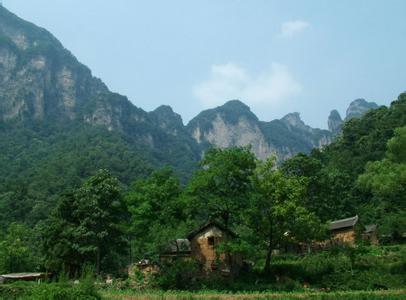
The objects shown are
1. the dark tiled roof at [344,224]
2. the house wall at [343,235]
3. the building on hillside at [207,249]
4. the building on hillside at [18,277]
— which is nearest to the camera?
the building on hillside at [18,277]

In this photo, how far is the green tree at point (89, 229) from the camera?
42562 mm

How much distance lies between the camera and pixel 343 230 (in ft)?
207

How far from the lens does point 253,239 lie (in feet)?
130

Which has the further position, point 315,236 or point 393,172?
point 315,236

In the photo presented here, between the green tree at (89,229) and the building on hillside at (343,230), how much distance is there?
102ft

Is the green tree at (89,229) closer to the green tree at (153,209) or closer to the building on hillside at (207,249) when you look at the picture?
the green tree at (153,209)

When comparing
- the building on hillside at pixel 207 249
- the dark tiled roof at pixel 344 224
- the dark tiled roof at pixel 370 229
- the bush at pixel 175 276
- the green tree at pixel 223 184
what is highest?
the green tree at pixel 223 184

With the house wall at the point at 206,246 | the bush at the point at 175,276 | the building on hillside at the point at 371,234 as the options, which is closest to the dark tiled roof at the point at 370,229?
the building on hillside at the point at 371,234

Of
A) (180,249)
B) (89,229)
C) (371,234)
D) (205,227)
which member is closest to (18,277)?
(89,229)

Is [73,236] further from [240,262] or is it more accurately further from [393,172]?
[393,172]

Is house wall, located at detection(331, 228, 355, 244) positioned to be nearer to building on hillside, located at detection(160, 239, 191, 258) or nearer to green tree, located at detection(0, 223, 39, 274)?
building on hillside, located at detection(160, 239, 191, 258)

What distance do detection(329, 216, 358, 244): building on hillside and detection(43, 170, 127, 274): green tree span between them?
3107 centimetres

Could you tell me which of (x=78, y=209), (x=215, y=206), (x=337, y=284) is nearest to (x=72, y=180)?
(x=78, y=209)

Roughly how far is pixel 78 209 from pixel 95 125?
155m
